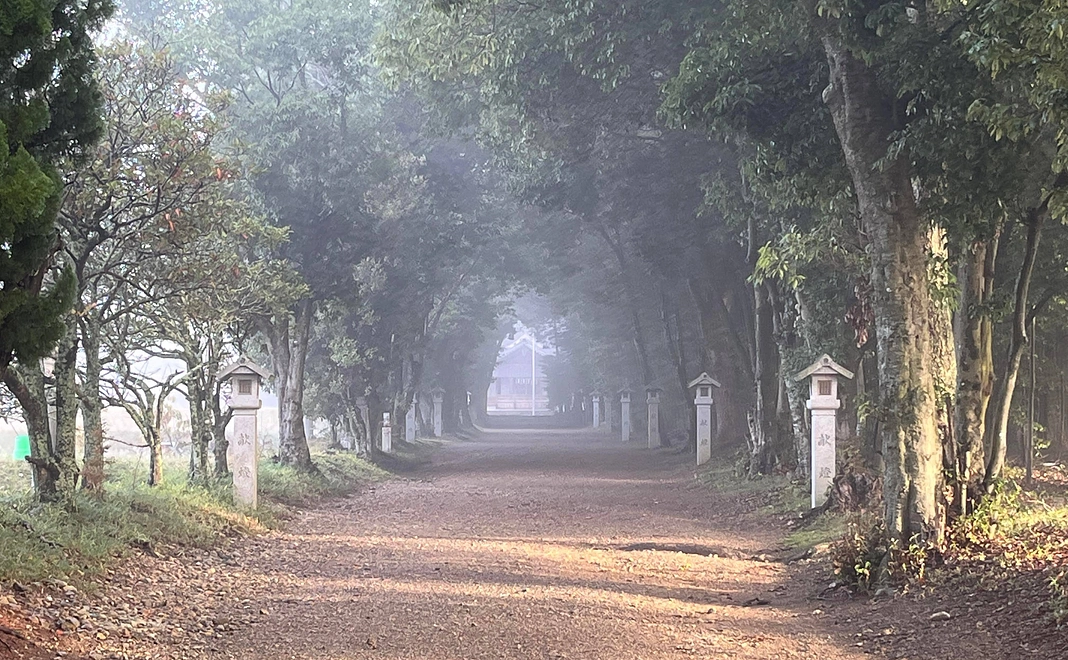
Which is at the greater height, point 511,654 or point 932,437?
point 932,437

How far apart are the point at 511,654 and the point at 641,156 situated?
16094mm

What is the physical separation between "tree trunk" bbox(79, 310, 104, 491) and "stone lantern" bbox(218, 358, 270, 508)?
237 centimetres

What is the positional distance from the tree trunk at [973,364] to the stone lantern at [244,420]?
8972 millimetres

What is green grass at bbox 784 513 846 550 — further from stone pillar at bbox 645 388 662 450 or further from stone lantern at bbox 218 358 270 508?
stone pillar at bbox 645 388 662 450

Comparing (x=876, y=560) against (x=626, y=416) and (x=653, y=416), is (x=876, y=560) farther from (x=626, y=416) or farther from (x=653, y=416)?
(x=626, y=416)

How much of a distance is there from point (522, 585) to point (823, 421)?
21.9 feet

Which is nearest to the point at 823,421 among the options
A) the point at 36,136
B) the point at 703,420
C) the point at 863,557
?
the point at 863,557

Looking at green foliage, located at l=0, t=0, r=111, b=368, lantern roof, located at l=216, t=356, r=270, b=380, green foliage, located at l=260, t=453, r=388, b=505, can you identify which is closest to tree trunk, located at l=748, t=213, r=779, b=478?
green foliage, located at l=260, t=453, r=388, b=505

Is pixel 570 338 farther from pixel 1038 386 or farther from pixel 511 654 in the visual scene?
pixel 511 654

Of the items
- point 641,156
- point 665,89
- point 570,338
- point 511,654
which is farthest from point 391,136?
point 570,338

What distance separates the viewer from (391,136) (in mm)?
25891

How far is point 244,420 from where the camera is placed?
14406 mm

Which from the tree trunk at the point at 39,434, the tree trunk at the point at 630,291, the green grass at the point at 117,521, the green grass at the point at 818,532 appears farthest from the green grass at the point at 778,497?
the tree trunk at the point at 39,434

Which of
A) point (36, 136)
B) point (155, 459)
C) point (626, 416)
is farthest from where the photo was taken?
point (626, 416)
